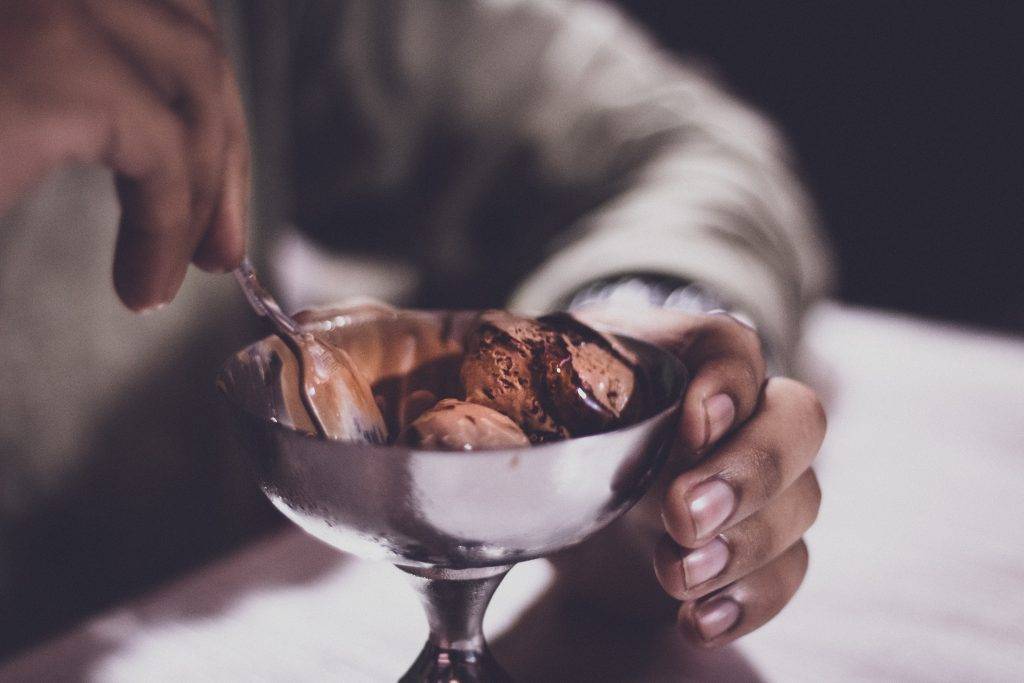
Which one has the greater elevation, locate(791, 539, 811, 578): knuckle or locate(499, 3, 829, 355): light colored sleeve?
locate(499, 3, 829, 355): light colored sleeve

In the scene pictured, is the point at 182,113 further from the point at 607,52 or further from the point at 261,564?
the point at 607,52

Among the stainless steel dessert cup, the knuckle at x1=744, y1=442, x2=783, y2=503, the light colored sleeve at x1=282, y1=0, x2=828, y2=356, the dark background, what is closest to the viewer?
the stainless steel dessert cup

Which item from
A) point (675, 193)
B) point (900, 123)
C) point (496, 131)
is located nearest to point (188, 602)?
point (675, 193)

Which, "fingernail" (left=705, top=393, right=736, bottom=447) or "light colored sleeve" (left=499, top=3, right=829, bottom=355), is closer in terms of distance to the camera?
"fingernail" (left=705, top=393, right=736, bottom=447)

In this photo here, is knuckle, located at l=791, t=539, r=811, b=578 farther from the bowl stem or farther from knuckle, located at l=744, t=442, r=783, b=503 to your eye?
the bowl stem

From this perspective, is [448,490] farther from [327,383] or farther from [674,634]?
[674,634]

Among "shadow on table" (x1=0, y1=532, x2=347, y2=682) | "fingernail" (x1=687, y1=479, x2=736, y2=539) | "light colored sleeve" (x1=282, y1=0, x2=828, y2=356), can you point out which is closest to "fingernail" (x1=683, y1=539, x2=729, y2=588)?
"fingernail" (x1=687, y1=479, x2=736, y2=539)

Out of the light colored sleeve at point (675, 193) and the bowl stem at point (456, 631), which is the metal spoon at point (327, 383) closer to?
the bowl stem at point (456, 631)
